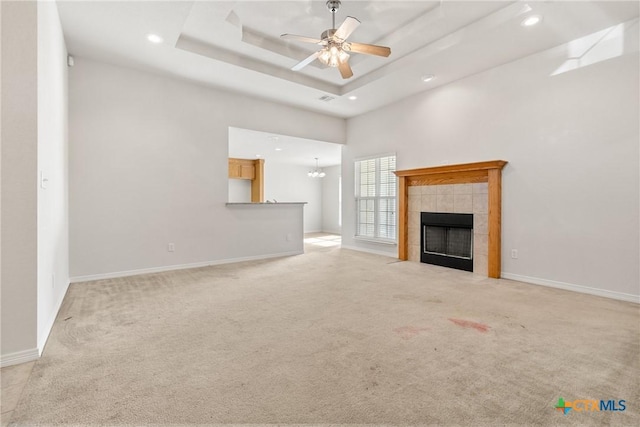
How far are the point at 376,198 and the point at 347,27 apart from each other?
3810mm

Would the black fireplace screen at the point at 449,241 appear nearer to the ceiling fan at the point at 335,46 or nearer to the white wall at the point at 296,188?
the ceiling fan at the point at 335,46

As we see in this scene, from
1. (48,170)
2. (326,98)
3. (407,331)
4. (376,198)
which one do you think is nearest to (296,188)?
(376,198)

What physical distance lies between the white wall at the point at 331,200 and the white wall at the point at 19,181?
8891mm

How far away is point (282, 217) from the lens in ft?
19.2

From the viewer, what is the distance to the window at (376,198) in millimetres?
5871

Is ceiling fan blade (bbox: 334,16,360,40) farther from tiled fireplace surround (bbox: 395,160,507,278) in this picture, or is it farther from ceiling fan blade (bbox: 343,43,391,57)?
tiled fireplace surround (bbox: 395,160,507,278)

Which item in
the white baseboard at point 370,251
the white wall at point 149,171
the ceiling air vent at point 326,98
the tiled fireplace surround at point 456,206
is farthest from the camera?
the white baseboard at point 370,251

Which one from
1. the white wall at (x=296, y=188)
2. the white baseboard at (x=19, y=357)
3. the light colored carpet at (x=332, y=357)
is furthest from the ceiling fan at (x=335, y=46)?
the white wall at (x=296, y=188)

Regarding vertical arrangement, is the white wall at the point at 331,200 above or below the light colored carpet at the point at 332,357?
above

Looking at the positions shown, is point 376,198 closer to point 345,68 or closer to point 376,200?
point 376,200

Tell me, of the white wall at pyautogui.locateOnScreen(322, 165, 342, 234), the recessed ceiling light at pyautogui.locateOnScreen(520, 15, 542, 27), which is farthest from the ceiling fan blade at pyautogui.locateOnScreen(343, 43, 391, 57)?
the white wall at pyautogui.locateOnScreen(322, 165, 342, 234)

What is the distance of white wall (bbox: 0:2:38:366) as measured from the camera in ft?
5.95

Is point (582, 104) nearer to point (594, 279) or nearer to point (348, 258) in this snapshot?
point (594, 279)

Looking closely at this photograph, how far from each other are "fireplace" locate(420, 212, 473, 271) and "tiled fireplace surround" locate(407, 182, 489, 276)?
0.08 m
